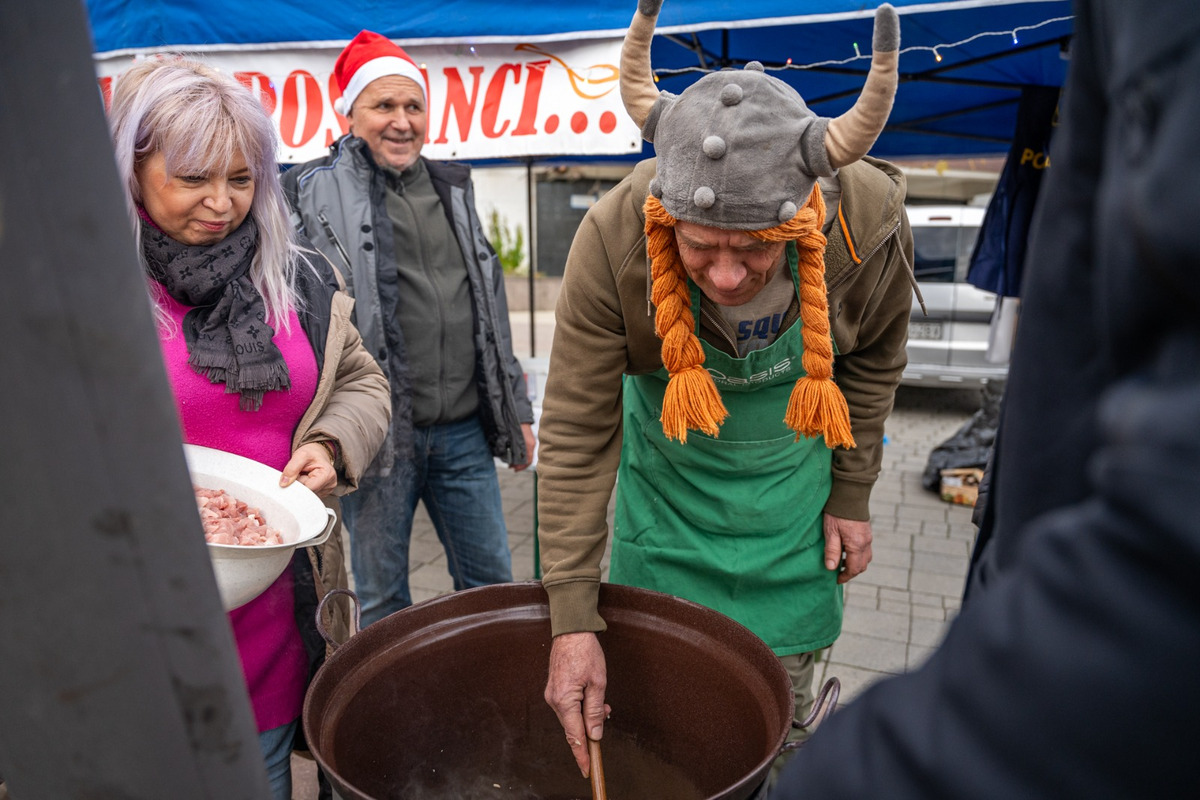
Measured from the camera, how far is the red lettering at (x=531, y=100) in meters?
3.62

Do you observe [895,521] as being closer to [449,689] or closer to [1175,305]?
[449,689]

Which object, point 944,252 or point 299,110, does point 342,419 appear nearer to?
point 299,110

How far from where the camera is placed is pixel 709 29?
10.1 feet

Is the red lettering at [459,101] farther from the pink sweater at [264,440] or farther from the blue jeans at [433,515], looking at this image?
the pink sweater at [264,440]

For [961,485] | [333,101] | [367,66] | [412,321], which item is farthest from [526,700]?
[961,485]

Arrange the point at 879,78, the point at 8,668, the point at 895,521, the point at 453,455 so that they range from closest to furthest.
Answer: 1. the point at 8,668
2. the point at 879,78
3. the point at 453,455
4. the point at 895,521

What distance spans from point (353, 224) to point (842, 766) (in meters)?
2.42

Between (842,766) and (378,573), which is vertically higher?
(842,766)

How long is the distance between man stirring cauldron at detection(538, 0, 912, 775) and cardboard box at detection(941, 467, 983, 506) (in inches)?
135

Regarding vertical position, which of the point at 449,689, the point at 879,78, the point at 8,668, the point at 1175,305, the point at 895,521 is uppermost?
the point at 879,78

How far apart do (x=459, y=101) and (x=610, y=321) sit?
8.45 feet

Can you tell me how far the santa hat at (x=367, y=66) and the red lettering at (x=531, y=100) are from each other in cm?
90

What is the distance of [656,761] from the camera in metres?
1.65

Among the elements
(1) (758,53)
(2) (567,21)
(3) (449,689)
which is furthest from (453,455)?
(1) (758,53)
